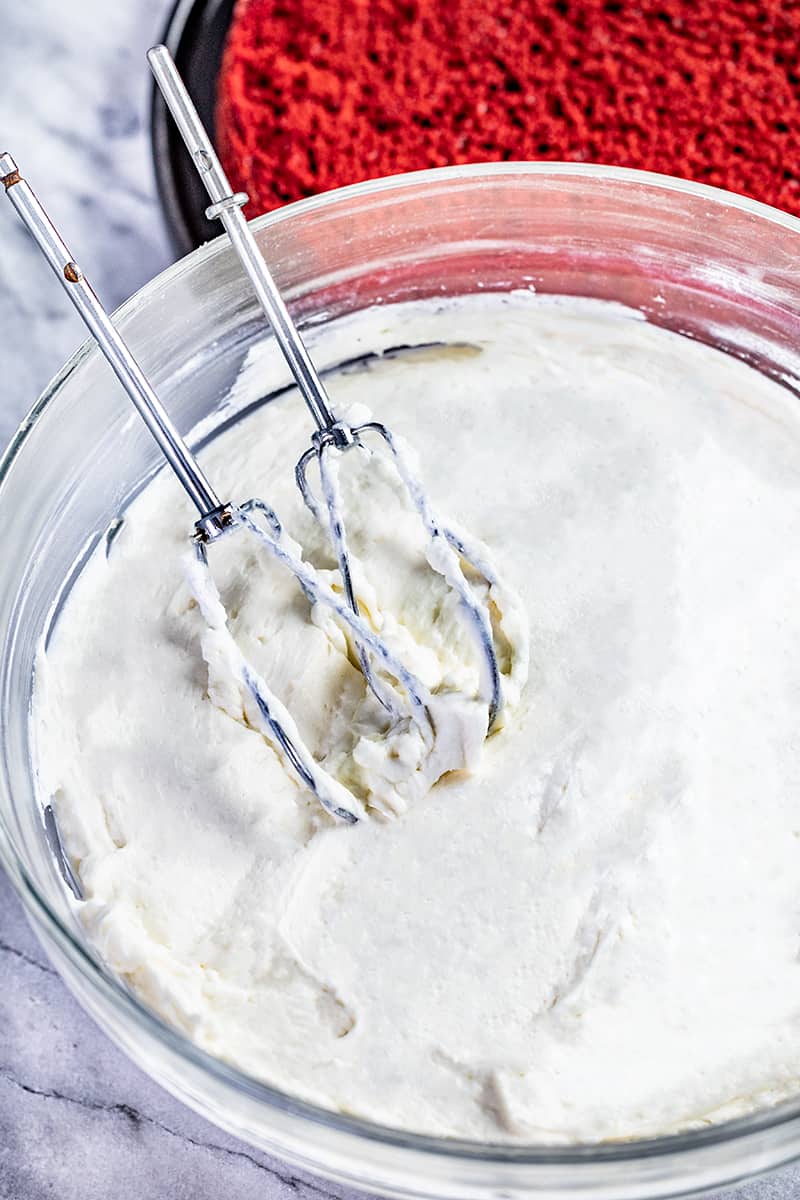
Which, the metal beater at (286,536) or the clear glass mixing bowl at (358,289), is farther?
the clear glass mixing bowl at (358,289)

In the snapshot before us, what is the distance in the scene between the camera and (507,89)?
3.60 feet

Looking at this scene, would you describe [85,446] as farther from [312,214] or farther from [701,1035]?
[701,1035]

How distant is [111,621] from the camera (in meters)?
0.84

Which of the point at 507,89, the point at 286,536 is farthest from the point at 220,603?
the point at 507,89

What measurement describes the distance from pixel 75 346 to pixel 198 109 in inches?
8.6

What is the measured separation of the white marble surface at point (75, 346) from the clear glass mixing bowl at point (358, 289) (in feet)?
0.46

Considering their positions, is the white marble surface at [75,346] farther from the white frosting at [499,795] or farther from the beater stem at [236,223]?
the beater stem at [236,223]

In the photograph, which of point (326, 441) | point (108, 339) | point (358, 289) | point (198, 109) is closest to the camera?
point (108, 339)

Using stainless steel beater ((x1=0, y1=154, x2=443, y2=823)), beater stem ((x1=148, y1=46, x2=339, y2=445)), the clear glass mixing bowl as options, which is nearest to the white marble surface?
the clear glass mixing bowl

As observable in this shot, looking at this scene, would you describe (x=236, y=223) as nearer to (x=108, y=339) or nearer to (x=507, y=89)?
(x=108, y=339)

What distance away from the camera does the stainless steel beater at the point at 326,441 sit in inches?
26.7

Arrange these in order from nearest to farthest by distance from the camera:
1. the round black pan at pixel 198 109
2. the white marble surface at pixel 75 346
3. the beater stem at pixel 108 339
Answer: the beater stem at pixel 108 339 → the white marble surface at pixel 75 346 → the round black pan at pixel 198 109

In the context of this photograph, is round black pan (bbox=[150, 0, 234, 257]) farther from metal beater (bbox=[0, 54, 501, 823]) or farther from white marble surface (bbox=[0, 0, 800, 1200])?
metal beater (bbox=[0, 54, 501, 823])

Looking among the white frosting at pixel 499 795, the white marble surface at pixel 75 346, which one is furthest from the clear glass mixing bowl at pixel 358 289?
the white marble surface at pixel 75 346
